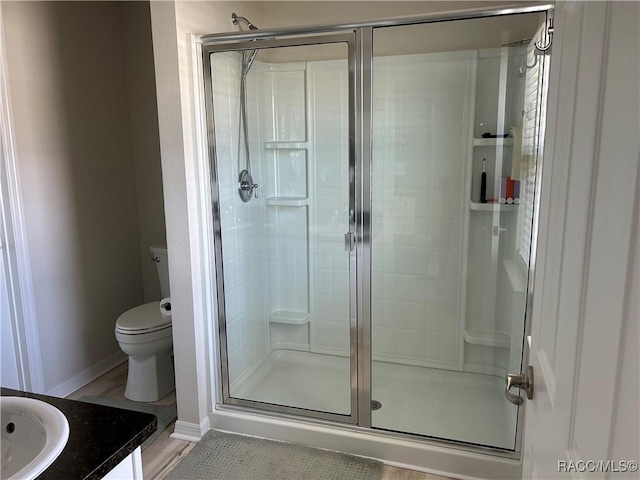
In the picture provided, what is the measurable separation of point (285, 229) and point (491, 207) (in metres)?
1.26

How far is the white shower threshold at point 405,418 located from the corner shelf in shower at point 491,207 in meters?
0.96

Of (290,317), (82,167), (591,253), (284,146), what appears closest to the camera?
(591,253)

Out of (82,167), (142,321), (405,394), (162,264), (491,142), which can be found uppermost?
(491,142)

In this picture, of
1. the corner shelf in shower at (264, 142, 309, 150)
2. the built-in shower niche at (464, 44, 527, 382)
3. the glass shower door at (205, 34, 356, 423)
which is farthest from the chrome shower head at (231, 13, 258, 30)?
the built-in shower niche at (464, 44, 527, 382)

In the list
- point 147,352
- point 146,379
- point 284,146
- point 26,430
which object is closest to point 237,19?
point 284,146

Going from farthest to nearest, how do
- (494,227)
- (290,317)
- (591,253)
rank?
1. (290,317)
2. (494,227)
3. (591,253)

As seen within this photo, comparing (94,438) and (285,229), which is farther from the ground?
(285,229)

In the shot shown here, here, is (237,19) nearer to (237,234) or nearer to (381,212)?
(237,234)

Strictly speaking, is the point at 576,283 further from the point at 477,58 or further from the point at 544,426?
the point at 477,58

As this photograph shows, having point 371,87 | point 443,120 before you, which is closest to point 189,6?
point 371,87

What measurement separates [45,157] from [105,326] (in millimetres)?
→ 1149

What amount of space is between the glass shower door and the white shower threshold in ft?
0.08

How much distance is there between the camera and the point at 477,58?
254 centimetres

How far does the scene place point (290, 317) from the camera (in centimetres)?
314
